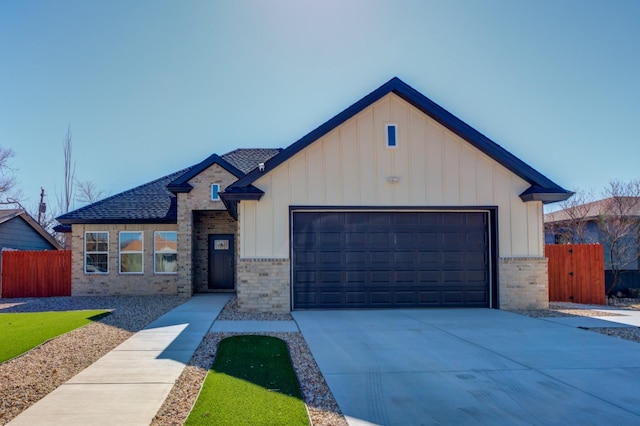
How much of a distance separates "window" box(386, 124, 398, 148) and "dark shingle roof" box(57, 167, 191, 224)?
8.45m

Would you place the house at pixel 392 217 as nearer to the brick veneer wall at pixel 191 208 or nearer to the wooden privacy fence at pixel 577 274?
the wooden privacy fence at pixel 577 274

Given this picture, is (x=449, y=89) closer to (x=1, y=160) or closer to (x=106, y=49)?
(x=106, y=49)

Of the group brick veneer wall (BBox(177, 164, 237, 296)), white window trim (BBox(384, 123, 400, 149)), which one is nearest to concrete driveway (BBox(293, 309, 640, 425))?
white window trim (BBox(384, 123, 400, 149))

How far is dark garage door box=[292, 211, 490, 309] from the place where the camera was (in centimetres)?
1251

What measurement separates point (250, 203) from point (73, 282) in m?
8.91

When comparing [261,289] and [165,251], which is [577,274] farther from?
[165,251]

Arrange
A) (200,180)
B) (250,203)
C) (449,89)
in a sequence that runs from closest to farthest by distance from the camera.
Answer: (250,203), (449,89), (200,180)

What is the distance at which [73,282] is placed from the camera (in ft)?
55.7

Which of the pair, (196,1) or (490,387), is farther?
(196,1)

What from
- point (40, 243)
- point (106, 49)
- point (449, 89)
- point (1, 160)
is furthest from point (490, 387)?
point (1, 160)

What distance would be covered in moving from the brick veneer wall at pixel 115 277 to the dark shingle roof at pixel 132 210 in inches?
13.2

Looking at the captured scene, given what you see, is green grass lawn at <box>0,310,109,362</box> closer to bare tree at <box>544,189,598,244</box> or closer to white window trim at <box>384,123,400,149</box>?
white window trim at <box>384,123,400,149</box>

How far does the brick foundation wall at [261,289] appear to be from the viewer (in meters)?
12.2

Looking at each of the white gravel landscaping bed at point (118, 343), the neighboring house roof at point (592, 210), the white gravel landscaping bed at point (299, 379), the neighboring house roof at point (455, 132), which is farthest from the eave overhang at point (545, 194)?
the neighboring house roof at point (592, 210)
